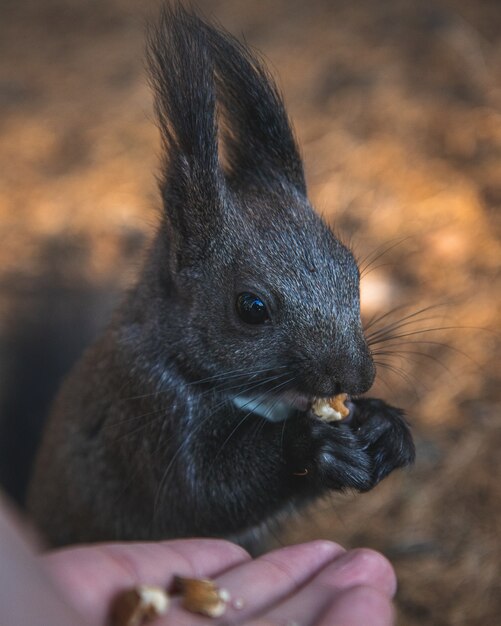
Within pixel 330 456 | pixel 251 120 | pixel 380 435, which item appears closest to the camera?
pixel 330 456

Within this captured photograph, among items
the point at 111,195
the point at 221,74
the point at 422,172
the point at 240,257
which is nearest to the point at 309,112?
the point at 422,172

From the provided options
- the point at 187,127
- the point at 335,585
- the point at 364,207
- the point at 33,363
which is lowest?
the point at 335,585

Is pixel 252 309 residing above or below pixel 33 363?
above

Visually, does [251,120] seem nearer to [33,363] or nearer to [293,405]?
[293,405]

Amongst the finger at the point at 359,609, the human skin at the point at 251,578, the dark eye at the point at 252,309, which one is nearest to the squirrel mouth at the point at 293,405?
the dark eye at the point at 252,309

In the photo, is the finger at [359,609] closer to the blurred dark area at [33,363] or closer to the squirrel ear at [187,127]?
the squirrel ear at [187,127]

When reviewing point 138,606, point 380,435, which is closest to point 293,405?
point 380,435
